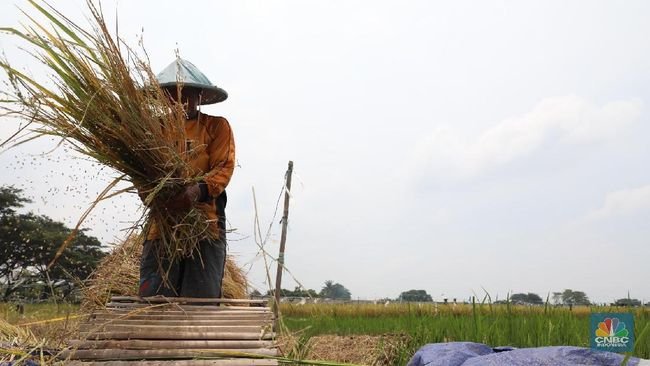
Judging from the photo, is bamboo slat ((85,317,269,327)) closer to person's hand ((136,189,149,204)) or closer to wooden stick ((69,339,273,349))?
wooden stick ((69,339,273,349))

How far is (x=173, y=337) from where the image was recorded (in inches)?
75.6

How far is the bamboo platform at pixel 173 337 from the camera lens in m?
1.81

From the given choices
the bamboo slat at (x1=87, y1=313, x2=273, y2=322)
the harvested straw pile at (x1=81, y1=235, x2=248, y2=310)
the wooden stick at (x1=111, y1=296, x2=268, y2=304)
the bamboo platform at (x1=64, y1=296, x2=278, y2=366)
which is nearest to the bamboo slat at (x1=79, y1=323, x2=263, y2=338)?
the bamboo platform at (x1=64, y1=296, x2=278, y2=366)

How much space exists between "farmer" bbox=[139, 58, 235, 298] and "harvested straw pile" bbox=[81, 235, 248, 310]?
0.71 metres

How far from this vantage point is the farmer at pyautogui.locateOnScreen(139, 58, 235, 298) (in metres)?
2.65

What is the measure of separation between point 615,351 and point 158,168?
5.56 ft

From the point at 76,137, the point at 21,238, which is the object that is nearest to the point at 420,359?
the point at 76,137

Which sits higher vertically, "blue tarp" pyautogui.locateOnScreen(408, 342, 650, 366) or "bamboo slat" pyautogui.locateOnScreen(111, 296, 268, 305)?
"bamboo slat" pyautogui.locateOnScreen(111, 296, 268, 305)

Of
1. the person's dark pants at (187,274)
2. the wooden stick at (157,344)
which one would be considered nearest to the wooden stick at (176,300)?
the person's dark pants at (187,274)

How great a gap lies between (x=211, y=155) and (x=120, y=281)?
1.42 meters

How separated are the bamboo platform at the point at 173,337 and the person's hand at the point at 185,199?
0.38m

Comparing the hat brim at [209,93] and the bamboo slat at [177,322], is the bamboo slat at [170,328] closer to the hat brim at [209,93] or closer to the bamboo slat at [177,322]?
the bamboo slat at [177,322]

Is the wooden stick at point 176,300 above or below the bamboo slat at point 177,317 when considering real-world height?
above

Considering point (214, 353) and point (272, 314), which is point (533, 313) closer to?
point (272, 314)
